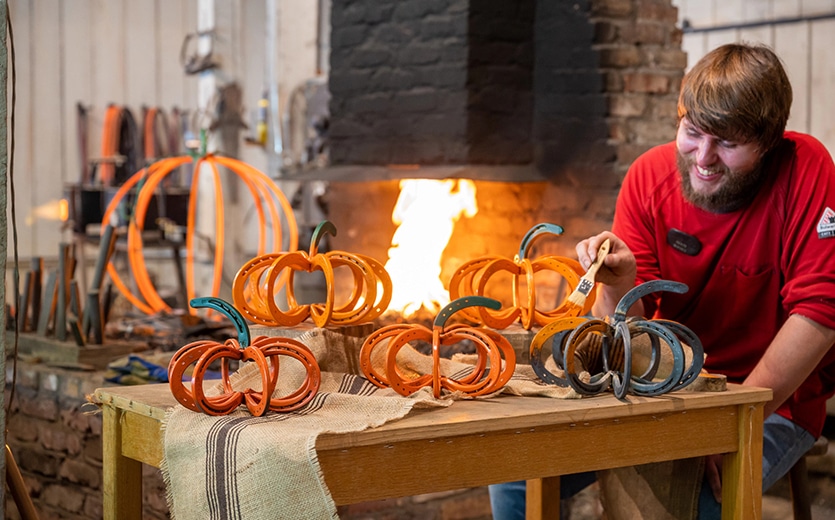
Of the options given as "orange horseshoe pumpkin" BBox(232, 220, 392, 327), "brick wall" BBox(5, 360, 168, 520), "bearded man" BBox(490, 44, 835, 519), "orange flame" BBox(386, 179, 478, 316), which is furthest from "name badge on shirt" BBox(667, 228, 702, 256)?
"orange flame" BBox(386, 179, 478, 316)

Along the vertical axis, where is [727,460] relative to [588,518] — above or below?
above

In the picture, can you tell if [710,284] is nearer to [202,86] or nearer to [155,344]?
[155,344]

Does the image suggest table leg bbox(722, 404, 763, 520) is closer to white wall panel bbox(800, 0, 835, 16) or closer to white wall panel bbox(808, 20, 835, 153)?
white wall panel bbox(808, 20, 835, 153)

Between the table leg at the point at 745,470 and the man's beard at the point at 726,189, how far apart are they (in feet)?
2.11

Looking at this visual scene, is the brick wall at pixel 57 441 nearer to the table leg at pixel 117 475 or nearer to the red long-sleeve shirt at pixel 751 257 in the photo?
the table leg at pixel 117 475

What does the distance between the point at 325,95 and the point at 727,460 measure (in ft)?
23.2

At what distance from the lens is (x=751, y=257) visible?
288 centimetres

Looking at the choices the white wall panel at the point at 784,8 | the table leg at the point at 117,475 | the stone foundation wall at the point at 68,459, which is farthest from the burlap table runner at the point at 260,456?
the white wall panel at the point at 784,8

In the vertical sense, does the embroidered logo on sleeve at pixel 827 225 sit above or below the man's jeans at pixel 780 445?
above

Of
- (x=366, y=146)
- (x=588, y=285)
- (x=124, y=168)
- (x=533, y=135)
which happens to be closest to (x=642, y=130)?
(x=533, y=135)

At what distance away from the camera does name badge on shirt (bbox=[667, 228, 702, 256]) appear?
2.96 meters

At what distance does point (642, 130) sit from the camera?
5.16m

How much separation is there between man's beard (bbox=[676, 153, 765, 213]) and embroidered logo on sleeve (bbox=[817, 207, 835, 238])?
19 centimetres

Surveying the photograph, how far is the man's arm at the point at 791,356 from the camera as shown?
2.68 meters
